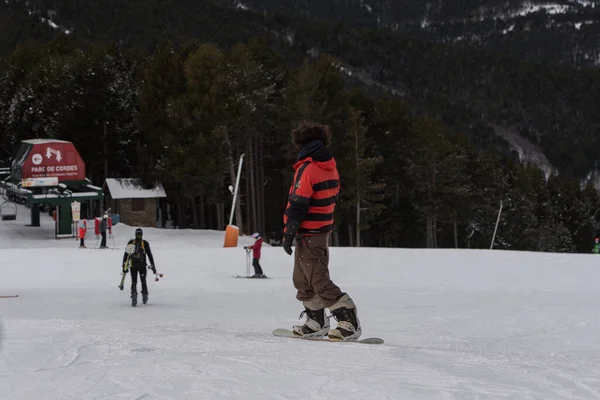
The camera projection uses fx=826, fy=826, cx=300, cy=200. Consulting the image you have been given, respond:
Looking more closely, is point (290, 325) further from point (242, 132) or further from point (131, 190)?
point (131, 190)

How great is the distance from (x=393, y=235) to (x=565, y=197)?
47.2 metres

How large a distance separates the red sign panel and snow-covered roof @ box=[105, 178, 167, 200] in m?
7.38

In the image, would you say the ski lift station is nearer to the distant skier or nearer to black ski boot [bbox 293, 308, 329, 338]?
the distant skier

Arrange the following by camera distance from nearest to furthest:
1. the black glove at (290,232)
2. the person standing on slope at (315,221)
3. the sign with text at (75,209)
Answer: the black glove at (290,232) → the person standing on slope at (315,221) → the sign with text at (75,209)

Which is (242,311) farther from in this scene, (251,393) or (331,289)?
(251,393)

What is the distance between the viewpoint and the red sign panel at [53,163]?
43031mm

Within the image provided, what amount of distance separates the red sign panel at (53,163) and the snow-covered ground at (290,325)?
45.4ft

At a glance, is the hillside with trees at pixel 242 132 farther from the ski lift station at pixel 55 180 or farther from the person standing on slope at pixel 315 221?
the person standing on slope at pixel 315 221

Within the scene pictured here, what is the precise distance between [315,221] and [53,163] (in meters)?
37.5

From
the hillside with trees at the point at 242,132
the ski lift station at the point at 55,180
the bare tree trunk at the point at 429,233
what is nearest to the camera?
the ski lift station at the point at 55,180

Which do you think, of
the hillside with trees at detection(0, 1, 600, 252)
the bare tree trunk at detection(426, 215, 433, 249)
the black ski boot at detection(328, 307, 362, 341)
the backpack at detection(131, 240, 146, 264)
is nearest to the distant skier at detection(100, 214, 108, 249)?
the hillside with trees at detection(0, 1, 600, 252)

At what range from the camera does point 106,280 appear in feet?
74.2

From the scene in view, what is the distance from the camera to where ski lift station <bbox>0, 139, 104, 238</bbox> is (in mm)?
42188

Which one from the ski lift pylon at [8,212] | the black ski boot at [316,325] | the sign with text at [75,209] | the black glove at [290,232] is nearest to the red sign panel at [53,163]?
the sign with text at [75,209]
